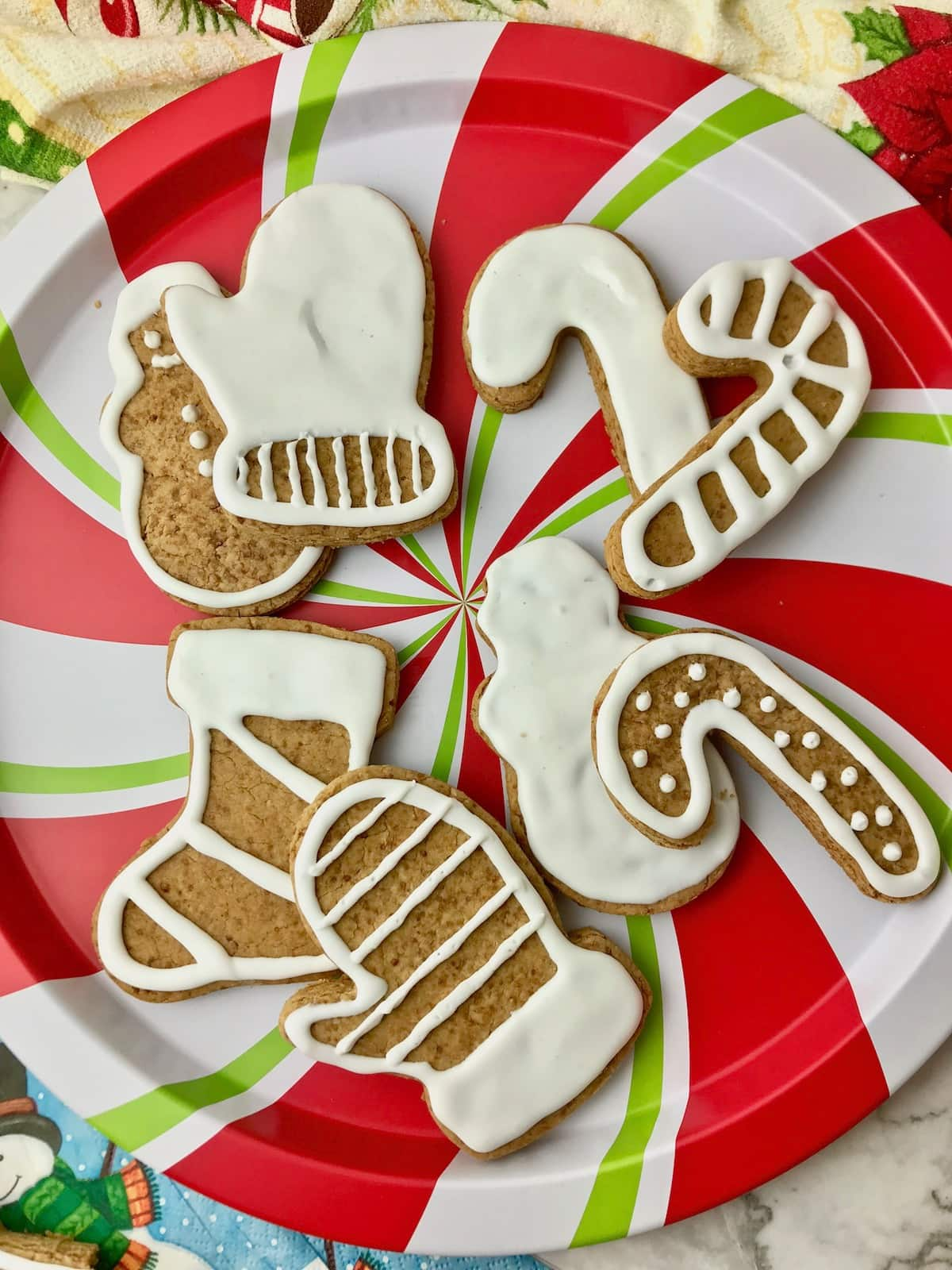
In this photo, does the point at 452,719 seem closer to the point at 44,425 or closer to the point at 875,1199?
Result: the point at 44,425

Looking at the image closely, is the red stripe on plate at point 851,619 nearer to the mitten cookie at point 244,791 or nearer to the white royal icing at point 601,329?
the white royal icing at point 601,329

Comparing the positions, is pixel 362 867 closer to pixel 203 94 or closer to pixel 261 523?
pixel 261 523

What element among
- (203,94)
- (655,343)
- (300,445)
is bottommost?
(300,445)

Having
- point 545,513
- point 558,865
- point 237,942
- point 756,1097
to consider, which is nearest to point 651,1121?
point 756,1097

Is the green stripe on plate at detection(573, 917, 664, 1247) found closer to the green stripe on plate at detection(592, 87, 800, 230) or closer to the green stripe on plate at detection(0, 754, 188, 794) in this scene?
the green stripe on plate at detection(0, 754, 188, 794)

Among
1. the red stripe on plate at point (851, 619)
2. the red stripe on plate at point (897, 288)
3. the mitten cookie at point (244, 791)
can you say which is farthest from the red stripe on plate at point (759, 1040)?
the red stripe on plate at point (897, 288)

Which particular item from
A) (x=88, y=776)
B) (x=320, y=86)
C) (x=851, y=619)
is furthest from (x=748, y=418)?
(x=88, y=776)
